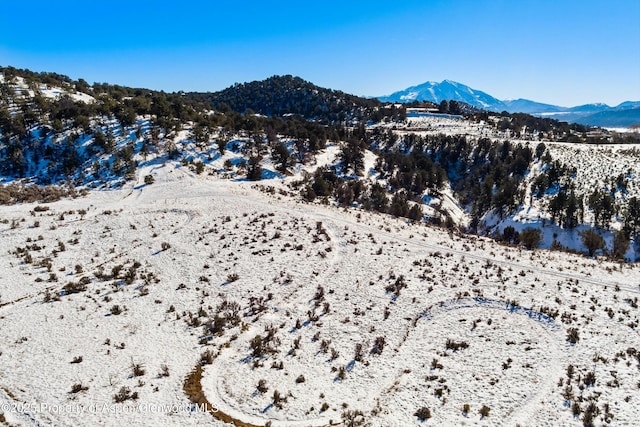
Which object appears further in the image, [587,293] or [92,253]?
[92,253]

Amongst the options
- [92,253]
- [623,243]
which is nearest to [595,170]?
[623,243]

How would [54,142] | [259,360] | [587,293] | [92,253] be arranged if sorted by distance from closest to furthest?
[259,360] < [587,293] < [92,253] < [54,142]

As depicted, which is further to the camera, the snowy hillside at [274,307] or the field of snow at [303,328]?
the snowy hillside at [274,307]

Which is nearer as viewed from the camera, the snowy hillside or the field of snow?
the field of snow

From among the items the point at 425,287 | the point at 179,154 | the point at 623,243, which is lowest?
the point at 623,243

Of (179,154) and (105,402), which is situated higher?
(179,154)

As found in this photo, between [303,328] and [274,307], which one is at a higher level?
[274,307]

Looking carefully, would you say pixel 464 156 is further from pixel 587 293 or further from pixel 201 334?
pixel 201 334

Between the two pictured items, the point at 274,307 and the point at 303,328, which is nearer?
Result: the point at 303,328
